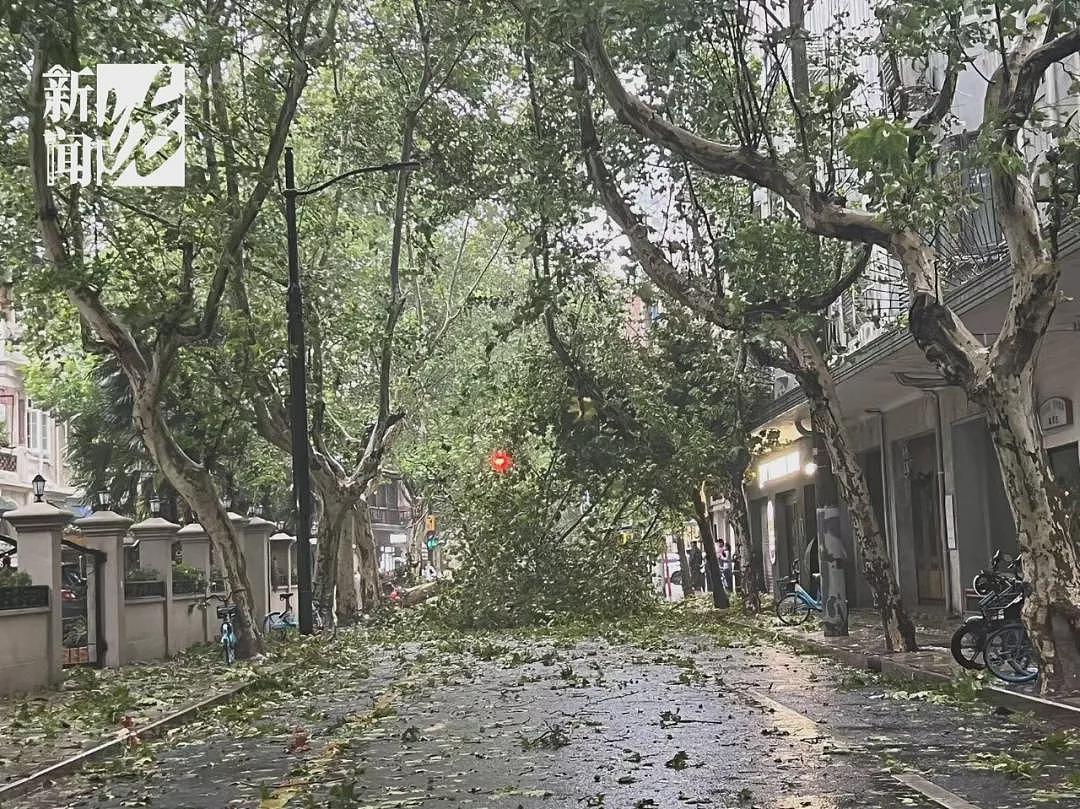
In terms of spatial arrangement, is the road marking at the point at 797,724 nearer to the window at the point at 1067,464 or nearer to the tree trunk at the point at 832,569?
the tree trunk at the point at 832,569

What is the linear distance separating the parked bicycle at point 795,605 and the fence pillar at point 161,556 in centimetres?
1120

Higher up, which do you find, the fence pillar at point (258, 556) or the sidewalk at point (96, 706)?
the fence pillar at point (258, 556)

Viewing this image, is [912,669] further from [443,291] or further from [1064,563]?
[443,291]

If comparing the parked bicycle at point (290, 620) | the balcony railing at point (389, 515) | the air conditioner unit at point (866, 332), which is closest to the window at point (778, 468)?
the air conditioner unit at point (866, 332)

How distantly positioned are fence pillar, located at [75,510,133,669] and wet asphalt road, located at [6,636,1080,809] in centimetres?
596

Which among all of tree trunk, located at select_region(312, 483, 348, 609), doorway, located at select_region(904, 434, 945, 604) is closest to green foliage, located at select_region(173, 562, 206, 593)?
tree trunk, located at select_region(312, 483, 348, 609)

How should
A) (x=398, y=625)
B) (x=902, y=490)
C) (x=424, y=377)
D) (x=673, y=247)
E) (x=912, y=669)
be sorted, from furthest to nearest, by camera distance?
(x=424, y=377) < (x=398, y=625) < (x=902, y=490) < (x=673, y=247) < (x=912, y=669)

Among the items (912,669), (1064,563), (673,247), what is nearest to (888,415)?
(673,247)

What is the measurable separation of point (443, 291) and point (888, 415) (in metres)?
14.4

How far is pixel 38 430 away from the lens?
6147cm

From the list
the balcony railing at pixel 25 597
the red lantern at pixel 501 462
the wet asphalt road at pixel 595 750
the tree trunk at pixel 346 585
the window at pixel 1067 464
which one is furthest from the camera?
the tree trunk at pixel 346 585

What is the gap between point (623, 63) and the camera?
22.2m

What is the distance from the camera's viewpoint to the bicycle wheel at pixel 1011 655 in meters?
15.1

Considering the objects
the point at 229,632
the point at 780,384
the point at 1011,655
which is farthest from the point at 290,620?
the point at 1011,655
